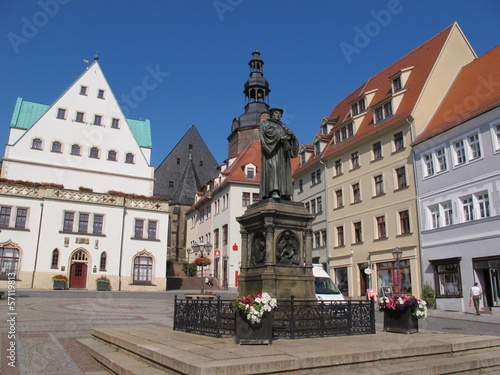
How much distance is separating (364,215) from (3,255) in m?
25.7

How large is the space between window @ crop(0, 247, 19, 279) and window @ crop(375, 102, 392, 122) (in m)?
27.5

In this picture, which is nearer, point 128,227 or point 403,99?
point 403,99

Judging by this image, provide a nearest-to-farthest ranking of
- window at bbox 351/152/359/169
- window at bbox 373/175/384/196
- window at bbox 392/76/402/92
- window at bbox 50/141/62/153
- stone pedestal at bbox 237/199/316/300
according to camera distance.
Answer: stone pedestal at bbox 237/199/316/300 < window at bbox 373/175/384/196 < window at bbox 392/76/402/92 < window at bbox 351/152/359/169 < window at bbox 50/141/62/153

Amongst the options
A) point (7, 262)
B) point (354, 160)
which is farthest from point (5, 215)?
point (354, 160)

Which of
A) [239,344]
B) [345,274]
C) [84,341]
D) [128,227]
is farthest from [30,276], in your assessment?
[239,344]

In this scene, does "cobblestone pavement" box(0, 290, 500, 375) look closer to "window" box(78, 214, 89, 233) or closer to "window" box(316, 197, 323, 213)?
"window" box(316, 197, 323, 213)

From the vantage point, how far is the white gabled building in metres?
34.2

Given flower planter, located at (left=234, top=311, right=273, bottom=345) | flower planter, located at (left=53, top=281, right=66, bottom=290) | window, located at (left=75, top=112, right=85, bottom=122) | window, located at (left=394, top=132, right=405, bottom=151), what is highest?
window, located at (left=75, top=112, right=85, bottom=122)

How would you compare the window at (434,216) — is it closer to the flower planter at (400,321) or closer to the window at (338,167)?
the window at (338,167)

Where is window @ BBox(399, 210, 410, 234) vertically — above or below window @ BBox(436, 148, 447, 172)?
below

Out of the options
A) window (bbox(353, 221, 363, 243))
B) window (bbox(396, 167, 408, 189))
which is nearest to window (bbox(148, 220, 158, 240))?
window (bbox(353, 221, 363, 243))

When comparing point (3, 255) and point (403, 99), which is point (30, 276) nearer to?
point (3, 255)

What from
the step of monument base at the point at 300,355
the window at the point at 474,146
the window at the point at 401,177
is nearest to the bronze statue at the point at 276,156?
the step of monument base at the point at 300,355

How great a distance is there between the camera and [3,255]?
3316 centimetres
